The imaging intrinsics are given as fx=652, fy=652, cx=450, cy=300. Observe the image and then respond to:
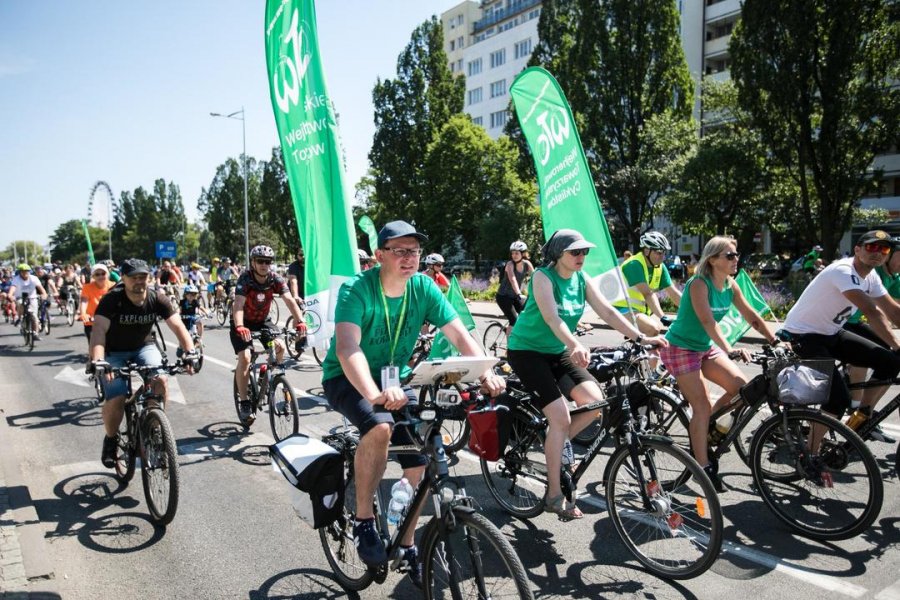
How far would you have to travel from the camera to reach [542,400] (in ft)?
14.3

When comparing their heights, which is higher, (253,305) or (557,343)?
(253,305)

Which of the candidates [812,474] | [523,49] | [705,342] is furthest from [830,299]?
[523,49]

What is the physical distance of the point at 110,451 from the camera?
17.9 feet

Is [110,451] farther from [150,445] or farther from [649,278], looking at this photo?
[649,278]

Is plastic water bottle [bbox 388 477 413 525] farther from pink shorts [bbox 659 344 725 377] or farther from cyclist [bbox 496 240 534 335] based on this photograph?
cyclist [bbox 496 240 534 335]

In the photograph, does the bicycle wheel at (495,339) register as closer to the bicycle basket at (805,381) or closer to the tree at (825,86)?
the bicycle basket at (805,381)

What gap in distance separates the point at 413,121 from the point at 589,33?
1693 cm

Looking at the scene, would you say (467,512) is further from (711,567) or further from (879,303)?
(879,303)

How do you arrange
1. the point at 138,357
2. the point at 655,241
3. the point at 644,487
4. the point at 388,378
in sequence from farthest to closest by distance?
1. the point at 655,241
2. the point at 138,357
3. the point at 644,487
4. the point at 388,378

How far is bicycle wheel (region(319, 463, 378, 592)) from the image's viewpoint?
3.59 meters

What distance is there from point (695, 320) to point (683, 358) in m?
0.30

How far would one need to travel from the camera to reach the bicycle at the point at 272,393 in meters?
6.44

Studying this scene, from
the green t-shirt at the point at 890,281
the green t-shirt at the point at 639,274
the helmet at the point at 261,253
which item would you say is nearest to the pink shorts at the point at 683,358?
the green t-shirt at the point at 639,274

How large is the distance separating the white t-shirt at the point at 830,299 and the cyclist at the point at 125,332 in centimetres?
495
